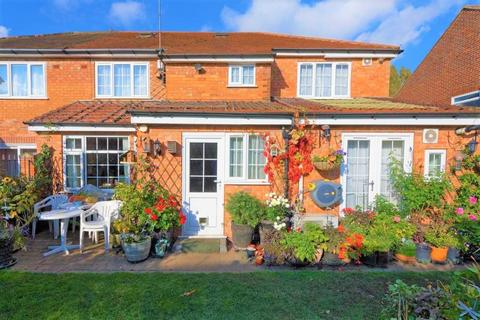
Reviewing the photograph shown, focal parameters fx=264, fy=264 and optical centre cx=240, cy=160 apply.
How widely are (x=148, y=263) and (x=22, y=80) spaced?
1173 centimetres

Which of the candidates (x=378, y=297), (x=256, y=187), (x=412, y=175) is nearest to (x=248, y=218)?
(x=256, y=187)

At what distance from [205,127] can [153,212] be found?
2.79 metres

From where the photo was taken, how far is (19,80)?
12266mm

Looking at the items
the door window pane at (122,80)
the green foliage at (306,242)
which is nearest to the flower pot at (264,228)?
the green foliage at (306,242)

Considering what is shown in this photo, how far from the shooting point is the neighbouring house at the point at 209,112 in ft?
25.1

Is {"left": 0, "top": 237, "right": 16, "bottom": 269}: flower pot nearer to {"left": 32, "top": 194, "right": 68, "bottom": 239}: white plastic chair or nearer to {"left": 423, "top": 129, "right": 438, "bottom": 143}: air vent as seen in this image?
{"left": 32, "top": 194, "right": 68, "bottom": 239}: white plastic chair

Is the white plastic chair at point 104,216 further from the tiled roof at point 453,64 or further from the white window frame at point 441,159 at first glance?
the tiled roof at point 453,64

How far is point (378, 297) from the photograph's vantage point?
475cm

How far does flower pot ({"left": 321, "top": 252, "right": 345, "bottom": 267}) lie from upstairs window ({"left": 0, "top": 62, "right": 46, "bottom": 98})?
13.7 m

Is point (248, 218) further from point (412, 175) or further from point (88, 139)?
point (88, 139)

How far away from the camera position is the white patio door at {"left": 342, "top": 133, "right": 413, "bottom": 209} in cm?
777

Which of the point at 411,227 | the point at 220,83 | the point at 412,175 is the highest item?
the point at 220,83

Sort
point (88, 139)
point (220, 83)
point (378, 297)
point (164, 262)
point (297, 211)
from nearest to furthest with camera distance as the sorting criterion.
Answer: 1. point (378, 297)
2. point (164, 262)
3. point (297, 211)
4. point (88, 139)
5. point (220, 83)

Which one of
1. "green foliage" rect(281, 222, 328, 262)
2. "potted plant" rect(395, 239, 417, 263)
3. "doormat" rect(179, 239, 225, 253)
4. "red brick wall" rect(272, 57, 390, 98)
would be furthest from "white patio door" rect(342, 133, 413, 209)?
"red brick wall" rect(272, 57, 390, 98)
